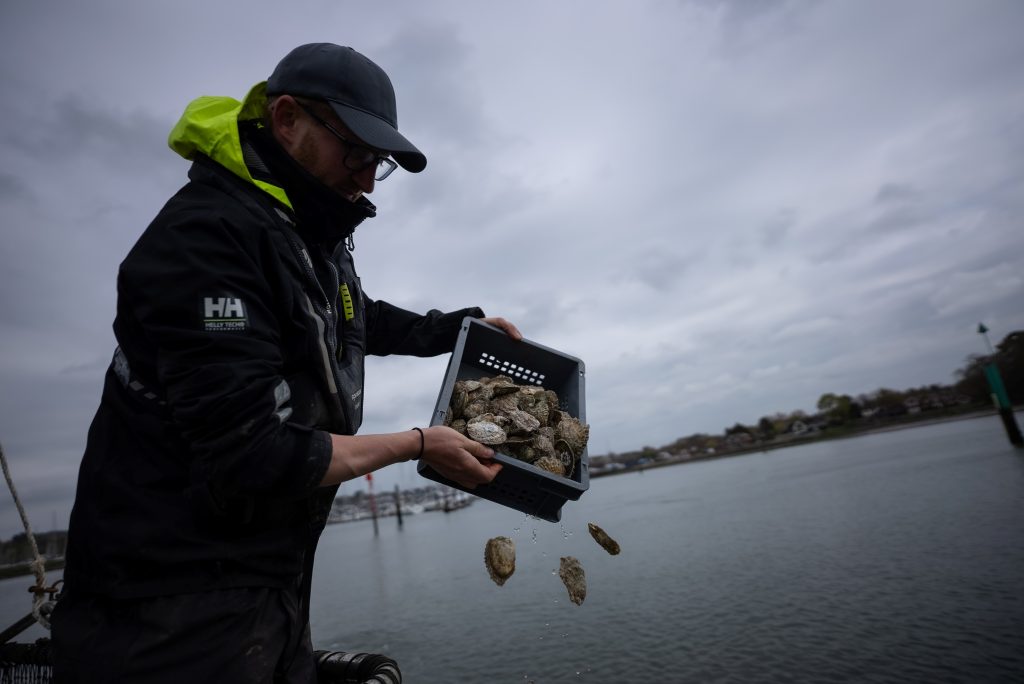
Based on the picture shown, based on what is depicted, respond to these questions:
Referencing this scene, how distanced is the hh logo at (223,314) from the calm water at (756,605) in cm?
171

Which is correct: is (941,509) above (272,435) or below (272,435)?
below

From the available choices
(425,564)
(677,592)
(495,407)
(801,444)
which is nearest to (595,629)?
(677,592)

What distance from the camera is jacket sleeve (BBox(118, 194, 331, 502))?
155cm

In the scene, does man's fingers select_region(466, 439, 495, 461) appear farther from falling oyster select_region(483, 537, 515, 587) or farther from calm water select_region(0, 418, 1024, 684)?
falling oyster select_region(483, 537, 515, 587)

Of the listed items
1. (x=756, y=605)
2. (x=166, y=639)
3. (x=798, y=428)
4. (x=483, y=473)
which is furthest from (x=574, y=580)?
(x=798, y=428)

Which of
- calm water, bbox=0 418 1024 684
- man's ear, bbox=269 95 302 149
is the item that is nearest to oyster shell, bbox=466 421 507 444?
calm water, bbox=0 418 1024 684

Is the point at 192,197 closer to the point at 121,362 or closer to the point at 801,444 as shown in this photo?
the point at 121,362

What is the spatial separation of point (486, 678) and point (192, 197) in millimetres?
10932

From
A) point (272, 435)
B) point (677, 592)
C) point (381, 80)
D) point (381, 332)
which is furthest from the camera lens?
point (677, 592)

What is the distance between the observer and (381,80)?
88.5 inches

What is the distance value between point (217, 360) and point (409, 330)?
1.93 m

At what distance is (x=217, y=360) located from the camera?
1.60 m

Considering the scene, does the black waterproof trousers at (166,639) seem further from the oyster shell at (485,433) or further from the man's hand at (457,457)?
the oyster shell at (485,433)

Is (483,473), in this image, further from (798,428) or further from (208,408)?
(798,428)
